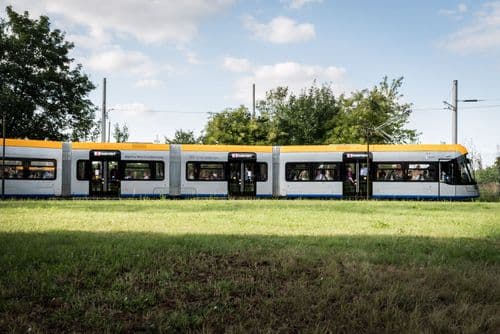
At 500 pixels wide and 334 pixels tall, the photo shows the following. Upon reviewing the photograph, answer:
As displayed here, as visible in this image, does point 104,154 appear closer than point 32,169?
No

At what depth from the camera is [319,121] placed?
44.5 meters

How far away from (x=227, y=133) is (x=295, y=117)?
26.5 feet

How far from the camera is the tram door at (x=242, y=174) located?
25734mm

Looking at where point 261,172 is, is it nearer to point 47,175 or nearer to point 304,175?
point 304,175

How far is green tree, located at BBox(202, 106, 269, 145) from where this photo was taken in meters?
39.3

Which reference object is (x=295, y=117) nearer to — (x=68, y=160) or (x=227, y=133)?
(x=227, y=133)

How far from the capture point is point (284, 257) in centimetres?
716

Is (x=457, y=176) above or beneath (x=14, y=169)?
beneath

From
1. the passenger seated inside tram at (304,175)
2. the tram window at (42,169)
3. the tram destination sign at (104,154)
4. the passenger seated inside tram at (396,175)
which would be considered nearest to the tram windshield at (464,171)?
the passenger seated inside tram at (396,175)

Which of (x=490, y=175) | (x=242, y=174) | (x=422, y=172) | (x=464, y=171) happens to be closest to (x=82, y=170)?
(x=242, y=174)

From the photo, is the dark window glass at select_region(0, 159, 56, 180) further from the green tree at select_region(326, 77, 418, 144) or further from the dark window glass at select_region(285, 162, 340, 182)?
the green tree at select_region(326, 77, 418, 144)

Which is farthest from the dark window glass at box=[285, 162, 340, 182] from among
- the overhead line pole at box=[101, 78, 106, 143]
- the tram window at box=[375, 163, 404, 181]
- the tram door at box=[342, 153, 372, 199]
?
the overhead line pole at box=[101, 78, 106, 143]

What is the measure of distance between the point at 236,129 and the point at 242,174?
14.1 m

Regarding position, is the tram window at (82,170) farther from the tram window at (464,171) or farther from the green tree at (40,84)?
the tram window at (464,171)
